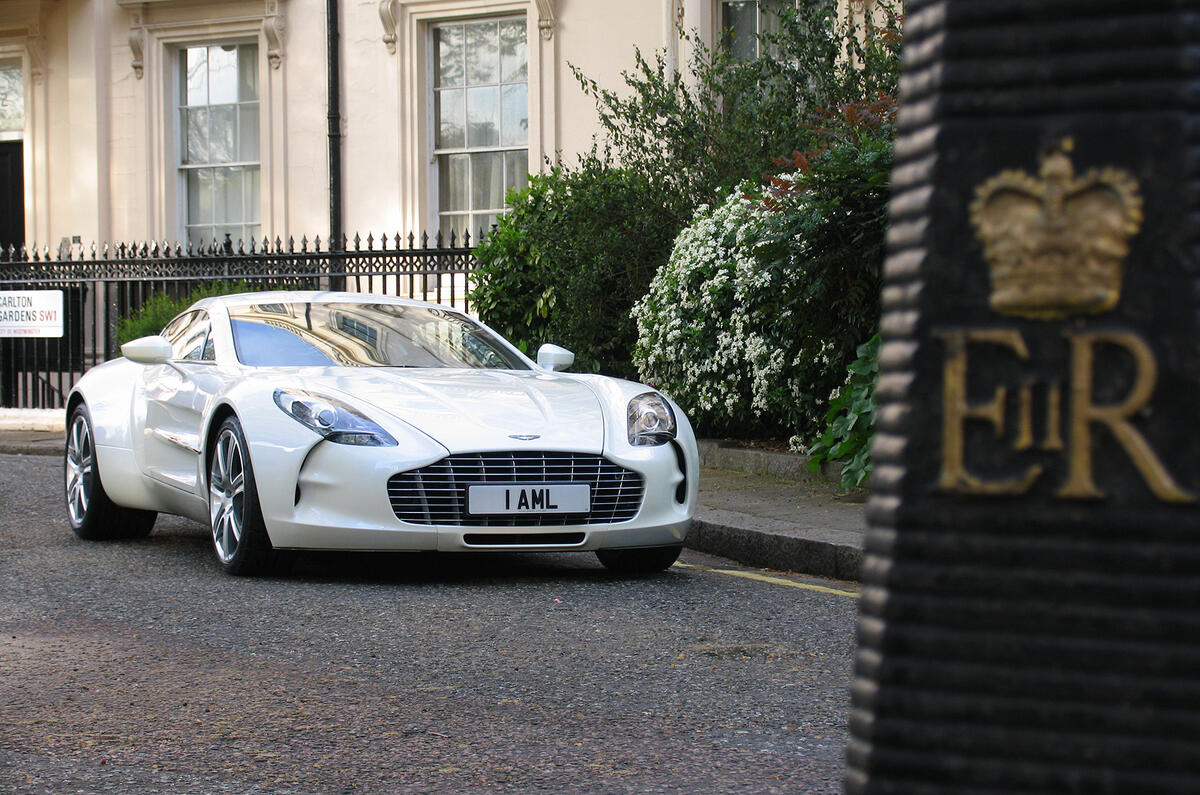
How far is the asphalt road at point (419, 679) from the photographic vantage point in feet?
11.7

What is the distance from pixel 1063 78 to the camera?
52.2 inches

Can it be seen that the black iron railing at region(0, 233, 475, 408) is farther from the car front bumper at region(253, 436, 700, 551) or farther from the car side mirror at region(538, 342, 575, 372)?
the car front bumper at region(253, 436, 700, 551)

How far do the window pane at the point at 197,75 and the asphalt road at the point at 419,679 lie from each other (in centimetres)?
1209

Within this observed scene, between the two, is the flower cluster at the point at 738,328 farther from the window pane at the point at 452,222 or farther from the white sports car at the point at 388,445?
the window pane at the point at 452,222

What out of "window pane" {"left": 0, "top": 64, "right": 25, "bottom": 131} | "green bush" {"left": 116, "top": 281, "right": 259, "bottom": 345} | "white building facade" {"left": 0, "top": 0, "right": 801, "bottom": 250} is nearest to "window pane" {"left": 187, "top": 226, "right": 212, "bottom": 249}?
"white building facade" {"left": 0, "top": 0, "right": 801, "bottom": 250}

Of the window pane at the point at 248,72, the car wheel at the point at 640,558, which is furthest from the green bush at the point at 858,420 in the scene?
the window pane at the point at 248,72

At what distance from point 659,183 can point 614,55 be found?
440cm

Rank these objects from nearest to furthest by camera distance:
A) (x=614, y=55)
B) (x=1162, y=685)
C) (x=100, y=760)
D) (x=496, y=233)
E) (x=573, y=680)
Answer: (x=1162, y=685)
(x=100, y=760)
(x=573, y=680)
(x=496, y=233)
(x=614, y=55)

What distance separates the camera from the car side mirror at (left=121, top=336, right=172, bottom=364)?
7402mm

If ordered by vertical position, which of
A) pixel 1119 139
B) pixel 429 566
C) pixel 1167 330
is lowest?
pixel 429 566

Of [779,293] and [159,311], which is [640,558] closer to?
[779,293]

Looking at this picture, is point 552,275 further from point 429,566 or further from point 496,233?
point 429,566

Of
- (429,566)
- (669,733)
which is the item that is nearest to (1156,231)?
(669,733)

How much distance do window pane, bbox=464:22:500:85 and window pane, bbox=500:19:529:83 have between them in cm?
7
